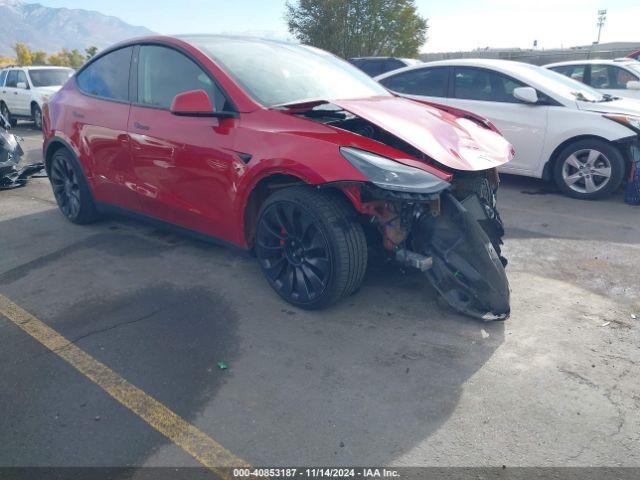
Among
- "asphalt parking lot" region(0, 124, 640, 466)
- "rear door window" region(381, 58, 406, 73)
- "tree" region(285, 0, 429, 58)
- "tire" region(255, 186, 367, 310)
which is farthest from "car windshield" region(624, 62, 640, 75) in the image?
"tree" region(285, 0, 429, 58)

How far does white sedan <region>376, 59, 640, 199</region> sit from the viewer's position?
232 inches

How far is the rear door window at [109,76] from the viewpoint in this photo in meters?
4.45

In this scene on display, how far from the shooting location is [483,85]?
681 cm

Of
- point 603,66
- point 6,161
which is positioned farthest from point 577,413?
point 603,66

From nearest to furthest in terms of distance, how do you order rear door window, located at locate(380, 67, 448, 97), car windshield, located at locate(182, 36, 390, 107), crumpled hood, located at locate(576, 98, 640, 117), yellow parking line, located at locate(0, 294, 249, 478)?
yellow parking line, located at locate(0, 294, 249, 478)
car windshield, located at locate(182, 36, 390, 107)
crumpled hood, located at locate(576, 98, 640, 117)
rear door window, located at locate(380, 67, 448, 97)

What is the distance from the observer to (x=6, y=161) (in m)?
7.06

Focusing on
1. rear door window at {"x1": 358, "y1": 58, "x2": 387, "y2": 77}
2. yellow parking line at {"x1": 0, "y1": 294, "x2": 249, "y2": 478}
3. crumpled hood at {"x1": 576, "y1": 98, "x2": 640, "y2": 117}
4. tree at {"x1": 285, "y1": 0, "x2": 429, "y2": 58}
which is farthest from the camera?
tree at {"x1": 285, "y1": 0, "x2": 429, "y2": 58}

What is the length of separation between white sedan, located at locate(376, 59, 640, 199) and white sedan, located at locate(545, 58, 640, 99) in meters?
2.90

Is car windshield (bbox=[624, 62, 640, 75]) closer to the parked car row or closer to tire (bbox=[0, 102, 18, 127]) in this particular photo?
the parked car row

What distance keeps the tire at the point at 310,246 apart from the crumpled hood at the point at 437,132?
1.91 ft

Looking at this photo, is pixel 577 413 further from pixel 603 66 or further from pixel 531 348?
pixel 603 66

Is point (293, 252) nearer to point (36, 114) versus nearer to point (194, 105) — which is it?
point (194, 105)

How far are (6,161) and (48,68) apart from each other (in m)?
8.22

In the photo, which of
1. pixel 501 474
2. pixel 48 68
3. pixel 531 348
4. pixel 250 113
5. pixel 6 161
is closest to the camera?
pixel 501 474
